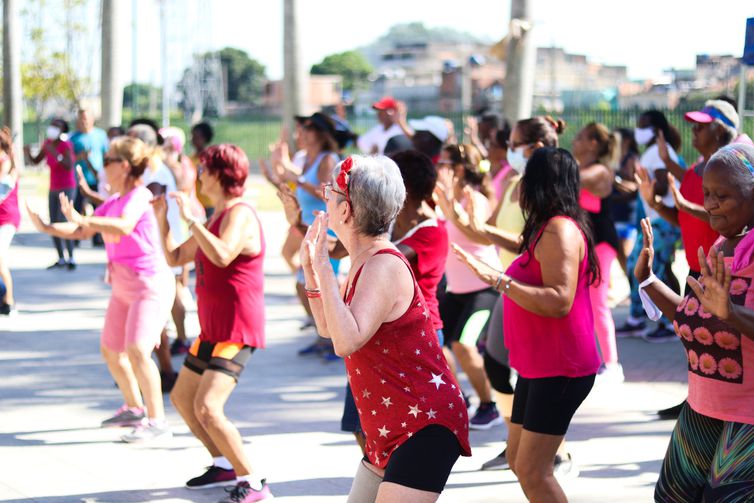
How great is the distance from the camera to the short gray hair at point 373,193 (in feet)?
11.6

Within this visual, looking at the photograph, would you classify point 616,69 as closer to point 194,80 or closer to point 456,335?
point 194,80

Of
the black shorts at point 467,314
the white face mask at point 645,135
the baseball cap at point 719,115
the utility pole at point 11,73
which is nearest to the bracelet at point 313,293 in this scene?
the black shorts at point 467,314

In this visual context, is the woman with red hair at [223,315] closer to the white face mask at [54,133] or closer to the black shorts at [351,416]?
the black shorts at [351,416]

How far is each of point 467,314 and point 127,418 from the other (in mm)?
2331

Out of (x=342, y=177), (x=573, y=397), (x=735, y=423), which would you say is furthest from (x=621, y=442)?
(x=342, y=177)

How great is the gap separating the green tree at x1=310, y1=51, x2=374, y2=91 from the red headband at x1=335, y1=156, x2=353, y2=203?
133829 millimetres

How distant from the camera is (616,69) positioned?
362 feet

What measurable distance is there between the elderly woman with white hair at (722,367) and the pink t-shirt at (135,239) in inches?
152

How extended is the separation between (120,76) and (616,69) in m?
96.8

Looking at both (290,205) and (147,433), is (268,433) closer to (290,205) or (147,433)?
(147,433)

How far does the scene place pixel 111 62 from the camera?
754 inches

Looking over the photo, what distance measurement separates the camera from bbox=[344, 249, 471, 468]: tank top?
358cm

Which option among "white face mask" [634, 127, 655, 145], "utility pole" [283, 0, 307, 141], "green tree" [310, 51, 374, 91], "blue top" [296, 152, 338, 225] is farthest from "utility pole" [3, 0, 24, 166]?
"green tree" [310, 51, 374, 91]

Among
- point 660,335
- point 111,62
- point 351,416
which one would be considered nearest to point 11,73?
point 111,62
